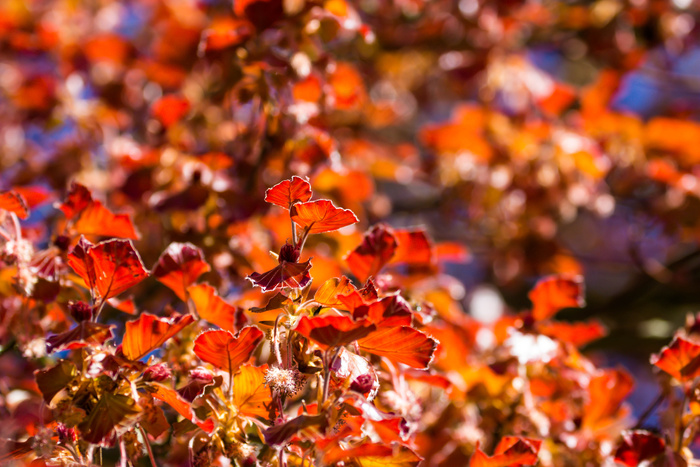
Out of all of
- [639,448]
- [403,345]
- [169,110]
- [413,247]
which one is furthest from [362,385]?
[169,110]

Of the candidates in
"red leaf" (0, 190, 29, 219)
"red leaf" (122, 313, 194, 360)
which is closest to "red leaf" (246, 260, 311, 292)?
"red leaf" (122, 313, 194, 360)

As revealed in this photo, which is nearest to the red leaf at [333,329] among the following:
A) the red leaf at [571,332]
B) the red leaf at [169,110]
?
the red leaf at [571,332]

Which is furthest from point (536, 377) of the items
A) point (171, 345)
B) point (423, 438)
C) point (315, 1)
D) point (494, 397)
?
point (315, 1)

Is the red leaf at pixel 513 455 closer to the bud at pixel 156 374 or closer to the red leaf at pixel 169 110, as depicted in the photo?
the bud at pixel 156 374

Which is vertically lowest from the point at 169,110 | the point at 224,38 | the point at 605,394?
the point at 605,394

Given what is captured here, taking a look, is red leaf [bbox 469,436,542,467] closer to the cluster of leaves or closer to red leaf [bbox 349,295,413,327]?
the cluster of leaves

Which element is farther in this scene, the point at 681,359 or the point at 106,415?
the point at 681,359

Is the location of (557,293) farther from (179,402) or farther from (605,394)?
(179,402)
